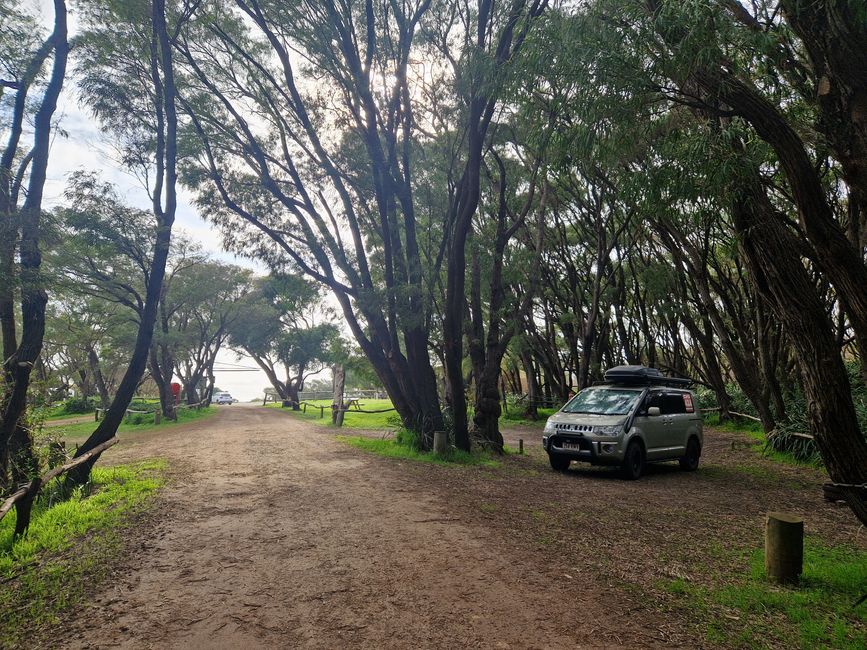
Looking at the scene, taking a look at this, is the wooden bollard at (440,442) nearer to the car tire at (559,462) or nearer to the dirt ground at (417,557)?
the dirt ground at (417,557)

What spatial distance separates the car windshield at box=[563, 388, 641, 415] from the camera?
10453 mm

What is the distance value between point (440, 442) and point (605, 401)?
→ 3849 mm

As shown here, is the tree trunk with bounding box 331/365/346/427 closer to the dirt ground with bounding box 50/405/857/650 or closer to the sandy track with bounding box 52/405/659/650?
the dirt ground with bounding box 50/405/857/650

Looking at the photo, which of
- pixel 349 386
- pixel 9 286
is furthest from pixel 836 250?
pixel 349 386

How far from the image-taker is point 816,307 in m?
4.98

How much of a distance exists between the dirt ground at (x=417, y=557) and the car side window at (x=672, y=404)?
153 cm

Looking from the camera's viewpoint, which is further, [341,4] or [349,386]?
[349,386]

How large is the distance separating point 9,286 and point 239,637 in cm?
771

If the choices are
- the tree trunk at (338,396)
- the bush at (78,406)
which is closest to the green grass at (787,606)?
the tree trunk at (338,396)

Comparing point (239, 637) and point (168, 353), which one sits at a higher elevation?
point (168, 353)

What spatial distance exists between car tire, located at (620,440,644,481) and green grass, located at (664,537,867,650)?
4.59 m

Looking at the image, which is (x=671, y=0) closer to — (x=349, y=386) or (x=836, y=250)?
(x=836, y=250)

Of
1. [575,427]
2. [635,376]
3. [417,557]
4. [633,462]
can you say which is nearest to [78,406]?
[575,427]

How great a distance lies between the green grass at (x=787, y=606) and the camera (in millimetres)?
3566
